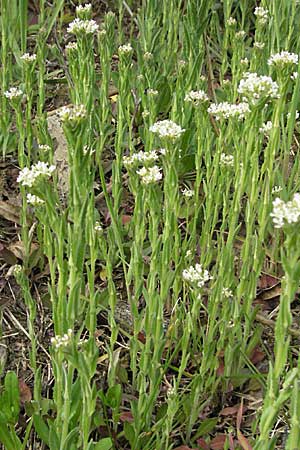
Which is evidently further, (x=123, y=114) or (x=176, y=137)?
(x=123, y=114)

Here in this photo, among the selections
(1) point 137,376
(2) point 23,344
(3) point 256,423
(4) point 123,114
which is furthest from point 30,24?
(3) point 256,423

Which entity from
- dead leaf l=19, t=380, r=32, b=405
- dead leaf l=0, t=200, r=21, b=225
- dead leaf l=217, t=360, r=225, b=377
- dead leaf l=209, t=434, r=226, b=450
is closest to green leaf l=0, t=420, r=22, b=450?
dead leaf l=19, t=380, r=32, b=405

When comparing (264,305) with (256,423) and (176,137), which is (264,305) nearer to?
(256,423)

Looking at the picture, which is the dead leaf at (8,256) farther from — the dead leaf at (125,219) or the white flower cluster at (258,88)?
the white flower cluster at (258,88)

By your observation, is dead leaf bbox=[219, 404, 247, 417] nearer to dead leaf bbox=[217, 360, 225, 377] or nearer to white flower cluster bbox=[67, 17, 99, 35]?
dead leaf bbox=[217, 360, 225, 377]

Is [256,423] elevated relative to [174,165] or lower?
lower

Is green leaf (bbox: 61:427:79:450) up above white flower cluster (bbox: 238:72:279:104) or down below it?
below

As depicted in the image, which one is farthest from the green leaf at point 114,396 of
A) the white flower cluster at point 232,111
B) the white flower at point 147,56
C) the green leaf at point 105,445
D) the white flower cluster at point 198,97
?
the white flower at point 147,56
